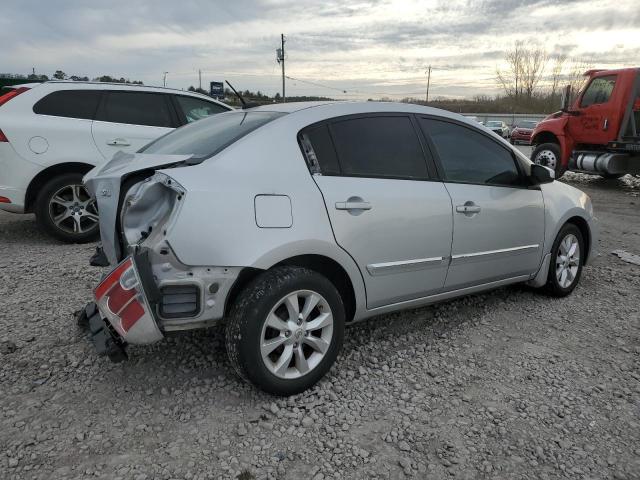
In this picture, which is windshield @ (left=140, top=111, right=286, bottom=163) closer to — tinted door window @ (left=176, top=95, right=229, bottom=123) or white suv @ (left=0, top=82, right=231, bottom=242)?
white suv @ (left=0, top=82, right=231, bottom=242)

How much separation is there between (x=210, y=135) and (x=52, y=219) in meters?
3.31

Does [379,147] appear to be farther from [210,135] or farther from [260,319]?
[260,319]

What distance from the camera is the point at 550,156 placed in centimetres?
1180

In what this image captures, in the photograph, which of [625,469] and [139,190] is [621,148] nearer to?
[625,469]

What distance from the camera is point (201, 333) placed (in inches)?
137

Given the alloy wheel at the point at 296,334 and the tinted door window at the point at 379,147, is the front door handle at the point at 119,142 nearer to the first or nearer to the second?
the tinted door window at the point at 379,147

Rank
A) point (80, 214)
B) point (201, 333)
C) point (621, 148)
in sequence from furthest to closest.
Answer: point (621, 148)
point (80, 214)
point (201, 333)

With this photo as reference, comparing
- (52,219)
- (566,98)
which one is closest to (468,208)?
(52,219)

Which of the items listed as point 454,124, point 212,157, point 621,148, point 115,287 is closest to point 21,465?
point 115,287

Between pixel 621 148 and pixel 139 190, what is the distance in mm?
10746

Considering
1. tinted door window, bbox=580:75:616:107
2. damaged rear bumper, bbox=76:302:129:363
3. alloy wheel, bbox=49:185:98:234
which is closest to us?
damaged rear bumper, bbox=76:302:129:363

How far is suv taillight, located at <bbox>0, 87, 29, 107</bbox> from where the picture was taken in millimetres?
5363

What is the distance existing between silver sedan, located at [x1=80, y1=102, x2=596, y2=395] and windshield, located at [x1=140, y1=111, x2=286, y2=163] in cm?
2

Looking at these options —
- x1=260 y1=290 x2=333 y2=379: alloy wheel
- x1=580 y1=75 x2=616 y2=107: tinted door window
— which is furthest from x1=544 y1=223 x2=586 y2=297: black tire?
x1=580 y1=75 x2=616 y2=107: tinted door window
